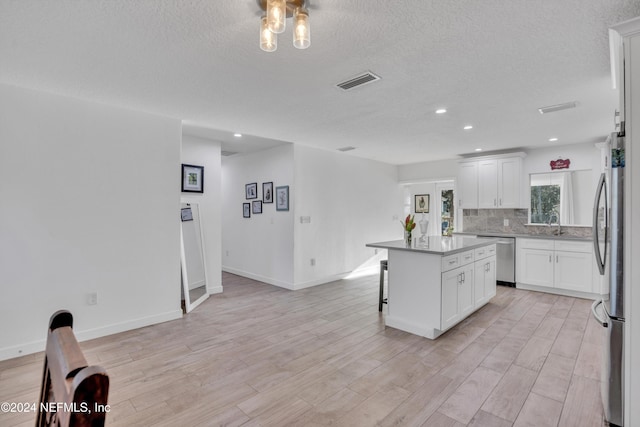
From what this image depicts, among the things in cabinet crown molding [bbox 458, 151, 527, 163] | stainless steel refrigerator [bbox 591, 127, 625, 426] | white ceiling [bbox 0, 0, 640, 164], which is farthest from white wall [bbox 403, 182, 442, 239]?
stainless steel refrigerator [bbox 591, 127, 625, 426]

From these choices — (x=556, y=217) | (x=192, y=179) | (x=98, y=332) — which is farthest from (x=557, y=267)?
(x=98, y=332)

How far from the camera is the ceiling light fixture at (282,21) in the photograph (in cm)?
154

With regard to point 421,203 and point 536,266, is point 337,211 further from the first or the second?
point 536,266

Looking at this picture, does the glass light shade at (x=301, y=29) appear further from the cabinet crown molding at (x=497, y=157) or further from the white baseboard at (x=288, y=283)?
the cabinet crown molding at (x=497, y=157)

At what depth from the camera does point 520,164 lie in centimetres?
562

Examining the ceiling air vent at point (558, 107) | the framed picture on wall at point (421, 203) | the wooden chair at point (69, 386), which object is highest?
the ceiling air vent at point (558, 107)

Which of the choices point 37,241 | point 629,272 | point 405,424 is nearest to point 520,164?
point 629,272

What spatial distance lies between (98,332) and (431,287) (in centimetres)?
354

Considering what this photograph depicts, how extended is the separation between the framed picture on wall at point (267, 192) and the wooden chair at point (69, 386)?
4788 millimetres

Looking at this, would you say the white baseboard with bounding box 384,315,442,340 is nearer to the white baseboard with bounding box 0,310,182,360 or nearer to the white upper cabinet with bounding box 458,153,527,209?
the white baseboard with bounding box 0,310,182,360

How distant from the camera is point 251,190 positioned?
20.0 feet

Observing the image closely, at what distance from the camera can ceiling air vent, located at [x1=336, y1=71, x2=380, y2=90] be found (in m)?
2.57

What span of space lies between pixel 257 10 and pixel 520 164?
218 inches

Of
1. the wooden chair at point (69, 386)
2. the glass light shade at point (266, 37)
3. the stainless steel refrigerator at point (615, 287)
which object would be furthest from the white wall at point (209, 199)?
the stainless steel refrigerator at point (615, 287)
